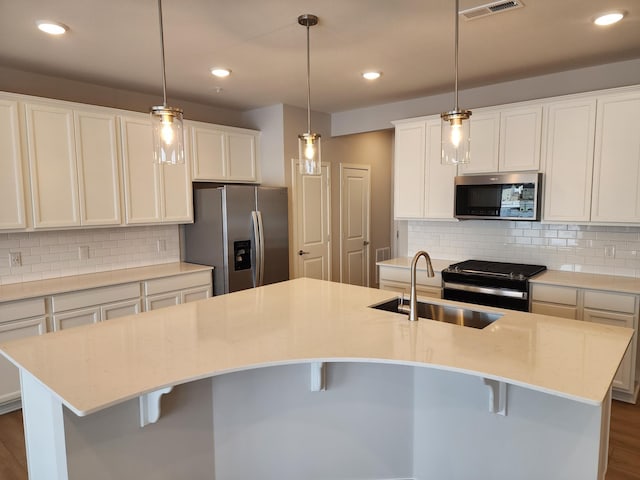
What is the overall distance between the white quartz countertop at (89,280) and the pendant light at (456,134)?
270 cm

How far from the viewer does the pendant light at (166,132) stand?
75.3 inches

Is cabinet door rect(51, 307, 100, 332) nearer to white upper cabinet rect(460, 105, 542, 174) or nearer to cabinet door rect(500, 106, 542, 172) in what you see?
white upper cabinet rect(460, 105, 542, 174)

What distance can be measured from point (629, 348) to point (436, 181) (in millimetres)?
2073

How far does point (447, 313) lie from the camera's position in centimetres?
238

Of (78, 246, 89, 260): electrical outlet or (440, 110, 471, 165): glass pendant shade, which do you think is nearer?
(440, 110, 471, 165): glass pendant shade

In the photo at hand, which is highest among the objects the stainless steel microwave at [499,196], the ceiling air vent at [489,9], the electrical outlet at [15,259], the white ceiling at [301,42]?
the white ceiling at [301,42]

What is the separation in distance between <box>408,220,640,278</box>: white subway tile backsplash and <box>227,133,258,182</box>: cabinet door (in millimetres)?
1898

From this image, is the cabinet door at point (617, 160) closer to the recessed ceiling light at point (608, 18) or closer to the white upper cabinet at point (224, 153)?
the recessed ceiling light at point (608, 18)

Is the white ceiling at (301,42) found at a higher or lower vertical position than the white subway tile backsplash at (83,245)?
higher

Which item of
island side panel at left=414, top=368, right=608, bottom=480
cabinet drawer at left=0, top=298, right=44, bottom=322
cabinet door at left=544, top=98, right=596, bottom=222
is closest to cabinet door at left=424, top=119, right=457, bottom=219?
cabinet door at left=544, top=98, right=596, bottom=222

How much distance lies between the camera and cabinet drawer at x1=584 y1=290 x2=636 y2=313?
302 centimetres

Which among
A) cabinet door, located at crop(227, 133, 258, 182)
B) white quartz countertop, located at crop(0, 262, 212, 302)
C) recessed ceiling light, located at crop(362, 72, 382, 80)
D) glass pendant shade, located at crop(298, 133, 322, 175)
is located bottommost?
white quartz countertop, located at crop(0, 262, 212, 302)

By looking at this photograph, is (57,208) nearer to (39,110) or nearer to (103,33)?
(39,110)

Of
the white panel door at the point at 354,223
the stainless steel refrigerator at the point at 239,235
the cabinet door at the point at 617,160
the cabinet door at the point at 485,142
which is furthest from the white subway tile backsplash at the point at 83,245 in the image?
the cabinet door at the point at 617,160
